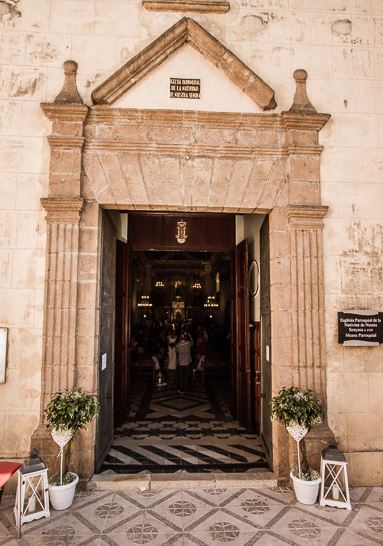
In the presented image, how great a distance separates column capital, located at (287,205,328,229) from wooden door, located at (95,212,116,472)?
2.12 meters

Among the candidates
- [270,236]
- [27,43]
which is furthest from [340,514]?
[27,43]

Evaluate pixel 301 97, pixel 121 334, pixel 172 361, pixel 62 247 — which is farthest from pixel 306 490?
pixel 172 361

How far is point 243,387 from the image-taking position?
5496mm

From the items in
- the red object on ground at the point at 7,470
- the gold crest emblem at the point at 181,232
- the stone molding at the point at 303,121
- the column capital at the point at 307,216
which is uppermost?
the stone molding at the point at 303,121

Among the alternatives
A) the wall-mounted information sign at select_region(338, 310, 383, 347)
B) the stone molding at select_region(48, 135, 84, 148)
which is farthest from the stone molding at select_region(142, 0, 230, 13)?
the wall-mounted information sign at select_region(338, 310, 383, 347)

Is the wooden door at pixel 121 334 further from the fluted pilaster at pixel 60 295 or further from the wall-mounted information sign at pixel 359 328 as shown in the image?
the wall-mounted information sign at pixel 359 328

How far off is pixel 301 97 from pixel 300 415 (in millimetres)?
3357

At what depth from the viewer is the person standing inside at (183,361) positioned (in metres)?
7.76

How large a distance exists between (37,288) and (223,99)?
2899mm

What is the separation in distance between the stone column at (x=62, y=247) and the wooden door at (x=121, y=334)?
162cm

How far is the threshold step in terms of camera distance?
11.9 ft

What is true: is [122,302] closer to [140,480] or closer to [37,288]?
[37,288]

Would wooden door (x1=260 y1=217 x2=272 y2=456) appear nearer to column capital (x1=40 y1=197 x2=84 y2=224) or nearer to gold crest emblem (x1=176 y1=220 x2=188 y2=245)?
gold crest emblem (x1=176 y1=220 x2=188 y2=245)

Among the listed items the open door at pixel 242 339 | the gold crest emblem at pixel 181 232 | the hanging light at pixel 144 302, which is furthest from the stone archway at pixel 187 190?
the hanging light at pixel 144 302
